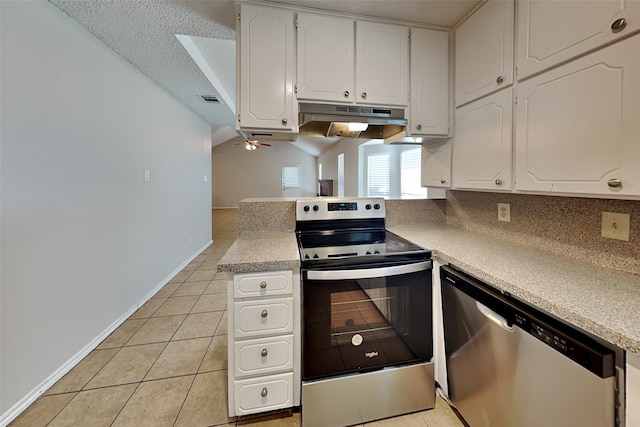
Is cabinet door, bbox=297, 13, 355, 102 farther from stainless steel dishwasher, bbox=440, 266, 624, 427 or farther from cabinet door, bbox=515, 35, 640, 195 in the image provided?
stainless steel dishwasher, bbox=440, 266, 624, 427

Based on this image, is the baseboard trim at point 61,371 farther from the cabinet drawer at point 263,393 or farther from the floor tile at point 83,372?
the cabinet drawer at point 263,393

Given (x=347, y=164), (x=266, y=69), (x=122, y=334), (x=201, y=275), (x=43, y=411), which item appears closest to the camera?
(x=43, y=411)

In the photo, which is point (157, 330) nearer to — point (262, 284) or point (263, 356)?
point (263, 356)

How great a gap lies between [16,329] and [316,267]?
5.37 ft

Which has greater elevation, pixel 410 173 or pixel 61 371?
pixel 410 173

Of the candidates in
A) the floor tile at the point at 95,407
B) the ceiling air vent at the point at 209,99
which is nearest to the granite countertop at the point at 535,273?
the floor tile at the point at 95,407

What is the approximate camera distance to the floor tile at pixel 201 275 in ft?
10.8

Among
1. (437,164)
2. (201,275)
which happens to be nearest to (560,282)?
(437,164)

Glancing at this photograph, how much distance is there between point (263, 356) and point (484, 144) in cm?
163

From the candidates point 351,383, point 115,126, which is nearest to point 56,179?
point 115,126

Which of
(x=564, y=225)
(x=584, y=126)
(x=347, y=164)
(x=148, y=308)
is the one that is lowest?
(x=148, y=308)

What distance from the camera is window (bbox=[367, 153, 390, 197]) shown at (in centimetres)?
527

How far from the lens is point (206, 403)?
1.47 m

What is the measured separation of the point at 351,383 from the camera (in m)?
1.30
